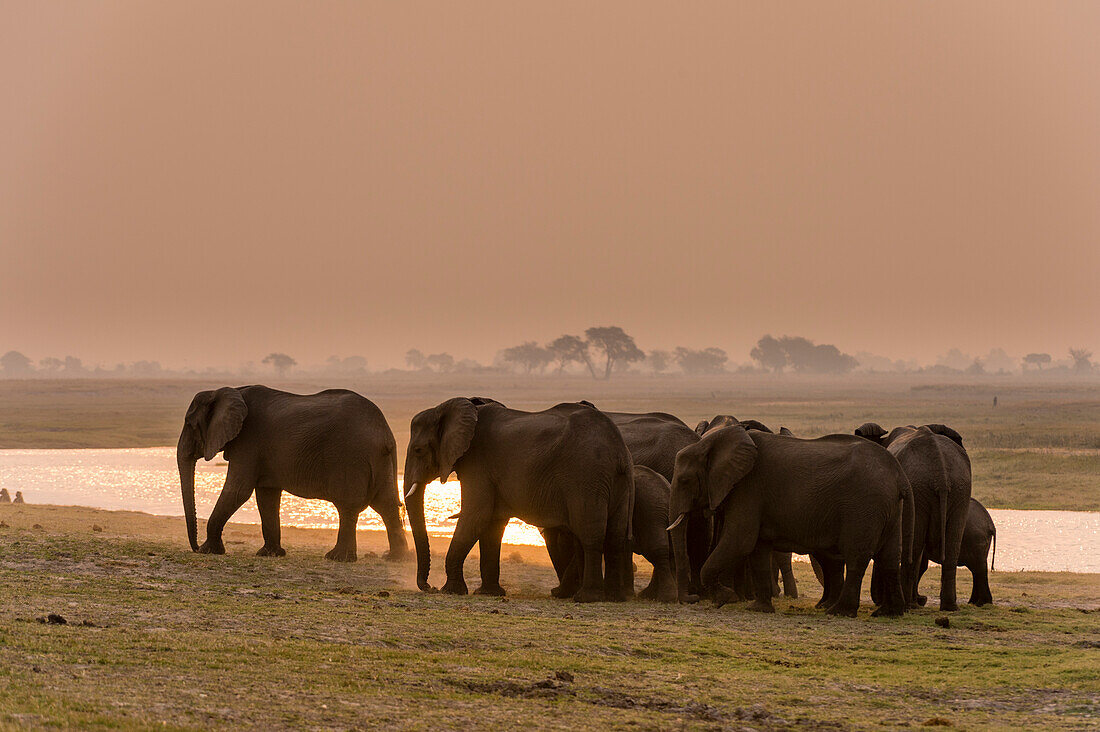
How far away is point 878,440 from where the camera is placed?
18172 millimetres

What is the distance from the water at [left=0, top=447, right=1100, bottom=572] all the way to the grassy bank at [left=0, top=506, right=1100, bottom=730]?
31.1ft

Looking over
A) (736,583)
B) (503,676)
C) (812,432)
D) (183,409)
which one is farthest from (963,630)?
(183,409)

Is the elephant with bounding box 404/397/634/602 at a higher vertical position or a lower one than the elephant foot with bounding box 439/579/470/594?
higher

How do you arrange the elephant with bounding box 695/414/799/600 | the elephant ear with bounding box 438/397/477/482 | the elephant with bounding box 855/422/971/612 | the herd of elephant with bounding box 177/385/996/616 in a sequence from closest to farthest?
the herd of elephant with bounding box 177/385/996/616 < the elephant with bounding box 855/422/971/612 < the elephant ear with bounding box 438/397/477/482 < the elephant with bounding box 695/414/799/600

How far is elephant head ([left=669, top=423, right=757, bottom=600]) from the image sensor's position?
15.4 metres

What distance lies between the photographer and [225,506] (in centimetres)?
1892

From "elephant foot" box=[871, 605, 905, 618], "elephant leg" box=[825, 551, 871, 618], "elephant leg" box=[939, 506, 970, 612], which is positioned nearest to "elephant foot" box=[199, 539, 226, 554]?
"elephant leg" box=[825, 551, 871, 618]

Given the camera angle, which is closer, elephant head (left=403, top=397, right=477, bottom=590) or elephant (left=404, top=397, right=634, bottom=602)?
elephant (left=404, top=397, right=634, bottom=602)

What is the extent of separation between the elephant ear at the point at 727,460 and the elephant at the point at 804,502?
13 millimetres

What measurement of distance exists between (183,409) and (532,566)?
81.2 metres

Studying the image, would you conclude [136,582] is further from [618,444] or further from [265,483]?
[618,444]

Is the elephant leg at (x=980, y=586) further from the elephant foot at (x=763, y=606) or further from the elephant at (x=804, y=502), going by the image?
the elephant foot at (x=763, y=606)

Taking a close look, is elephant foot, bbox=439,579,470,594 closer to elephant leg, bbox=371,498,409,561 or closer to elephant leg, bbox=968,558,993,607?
elephant leg, bbox=371,498,409,561

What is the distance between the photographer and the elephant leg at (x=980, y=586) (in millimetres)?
17125
